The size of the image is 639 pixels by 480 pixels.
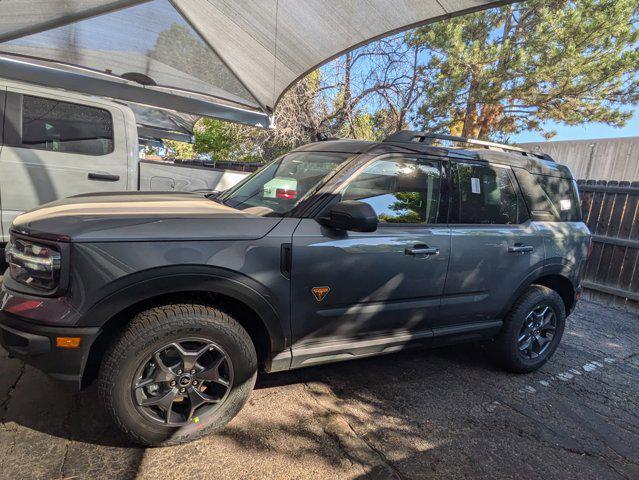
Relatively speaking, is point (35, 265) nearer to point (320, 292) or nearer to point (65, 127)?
point (320, 292)

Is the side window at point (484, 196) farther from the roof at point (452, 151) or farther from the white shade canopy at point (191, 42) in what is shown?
the white shade canopy at point (191, 42)

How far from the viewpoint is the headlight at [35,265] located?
2.07 m

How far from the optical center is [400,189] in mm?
3041

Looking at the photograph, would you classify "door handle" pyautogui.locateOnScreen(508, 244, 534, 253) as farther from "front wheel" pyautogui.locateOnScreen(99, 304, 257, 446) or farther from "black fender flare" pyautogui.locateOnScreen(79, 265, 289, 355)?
"front wheel" pyautogui.locateOnScreen(99, 304, 257, 446)

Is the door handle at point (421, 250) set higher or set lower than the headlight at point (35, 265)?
higher

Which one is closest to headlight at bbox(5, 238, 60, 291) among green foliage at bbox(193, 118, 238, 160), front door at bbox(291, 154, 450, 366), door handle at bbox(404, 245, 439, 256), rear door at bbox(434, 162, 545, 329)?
front door at bbox(291, 154, 450, 366)

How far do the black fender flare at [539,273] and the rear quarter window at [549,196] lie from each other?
1.38 ft

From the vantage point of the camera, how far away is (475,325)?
340 cm

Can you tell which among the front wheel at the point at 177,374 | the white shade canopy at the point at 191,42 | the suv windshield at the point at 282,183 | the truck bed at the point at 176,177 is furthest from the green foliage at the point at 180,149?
the front wheel at the point at 177,374

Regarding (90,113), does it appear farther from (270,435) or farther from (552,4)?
(552,4)

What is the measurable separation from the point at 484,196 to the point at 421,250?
901mm

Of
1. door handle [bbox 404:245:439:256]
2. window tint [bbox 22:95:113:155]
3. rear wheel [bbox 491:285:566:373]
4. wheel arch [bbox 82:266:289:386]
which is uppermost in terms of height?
window tint [bbox 22:95:113:155]

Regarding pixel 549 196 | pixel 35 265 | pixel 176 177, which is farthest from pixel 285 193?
pixel 176 177

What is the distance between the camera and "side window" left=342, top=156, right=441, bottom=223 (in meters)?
2.89
